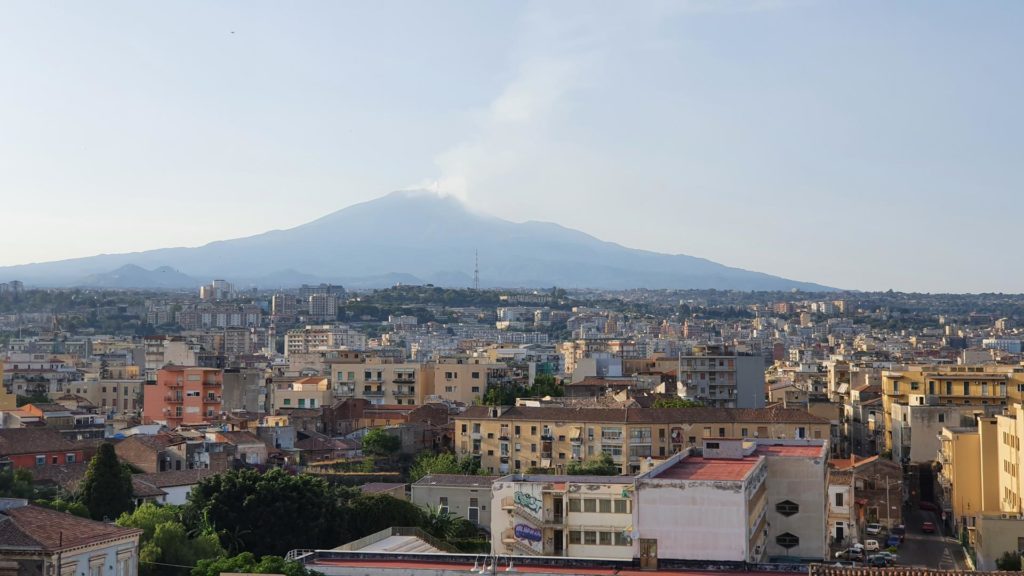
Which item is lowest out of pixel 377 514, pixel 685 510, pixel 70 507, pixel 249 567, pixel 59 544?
pixel 377 514

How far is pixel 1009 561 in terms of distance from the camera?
3406cm

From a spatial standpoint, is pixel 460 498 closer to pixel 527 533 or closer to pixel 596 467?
pixel 596 467

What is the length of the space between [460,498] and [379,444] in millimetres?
12169

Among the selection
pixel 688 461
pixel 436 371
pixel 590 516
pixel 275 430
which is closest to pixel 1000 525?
pixel 688 461

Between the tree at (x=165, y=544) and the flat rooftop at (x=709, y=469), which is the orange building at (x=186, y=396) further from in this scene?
the flat rooftop at (x=709, y=469)

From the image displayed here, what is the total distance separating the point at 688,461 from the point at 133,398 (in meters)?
50.8

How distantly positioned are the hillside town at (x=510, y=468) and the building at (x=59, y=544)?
0.15ft

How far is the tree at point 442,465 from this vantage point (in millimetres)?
48231

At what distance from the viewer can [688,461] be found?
3328 centimetres

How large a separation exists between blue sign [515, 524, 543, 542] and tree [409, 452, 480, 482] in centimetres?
1423

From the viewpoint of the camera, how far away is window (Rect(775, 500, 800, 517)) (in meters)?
31.4

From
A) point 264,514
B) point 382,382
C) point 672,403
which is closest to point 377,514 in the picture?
point 264,514

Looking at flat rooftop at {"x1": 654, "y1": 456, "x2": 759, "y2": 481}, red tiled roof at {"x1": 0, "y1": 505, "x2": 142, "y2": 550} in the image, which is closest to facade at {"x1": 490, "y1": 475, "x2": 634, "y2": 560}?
flat rooftop at {"x1": 654, "y1": 456, "x2": 759, "y2": 481}

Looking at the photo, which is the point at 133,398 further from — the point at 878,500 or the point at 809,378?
the point at 878,500
